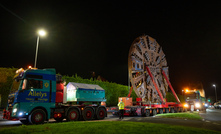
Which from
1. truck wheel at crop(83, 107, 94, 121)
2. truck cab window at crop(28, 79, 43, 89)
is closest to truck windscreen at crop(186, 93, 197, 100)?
truck wheel at crop(83, 107, 94, 121)

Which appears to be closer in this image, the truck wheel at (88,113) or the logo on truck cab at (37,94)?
the logo on truck cab at (37,94)

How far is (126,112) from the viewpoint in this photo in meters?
17.8

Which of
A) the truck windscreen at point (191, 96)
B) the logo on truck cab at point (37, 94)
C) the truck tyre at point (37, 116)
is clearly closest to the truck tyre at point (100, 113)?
the truck tyre at point (37, 116)

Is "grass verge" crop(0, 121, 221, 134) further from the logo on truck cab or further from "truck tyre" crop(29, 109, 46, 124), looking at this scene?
the logo on truck cab

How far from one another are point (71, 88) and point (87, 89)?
4.12ft

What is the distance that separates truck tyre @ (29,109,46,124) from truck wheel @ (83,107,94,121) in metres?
3.31

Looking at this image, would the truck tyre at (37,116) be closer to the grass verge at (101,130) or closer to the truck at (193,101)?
the grass verge at (101,130)

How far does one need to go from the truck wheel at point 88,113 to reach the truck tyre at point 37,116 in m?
3.31

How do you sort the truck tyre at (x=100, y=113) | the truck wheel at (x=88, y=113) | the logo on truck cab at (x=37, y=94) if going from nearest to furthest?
the logo on truck cab at (x=37, y=94) → the truck wheel at (x=88, y=113) → the truck tyre at (x=100, y=113)

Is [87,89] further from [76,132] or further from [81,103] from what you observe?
[76,132]

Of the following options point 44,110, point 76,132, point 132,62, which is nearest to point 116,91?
point 132,62

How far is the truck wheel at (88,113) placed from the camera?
13.7 meters

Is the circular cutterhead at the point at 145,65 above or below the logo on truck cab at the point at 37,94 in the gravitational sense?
above

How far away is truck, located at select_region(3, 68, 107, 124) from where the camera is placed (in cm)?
1058
